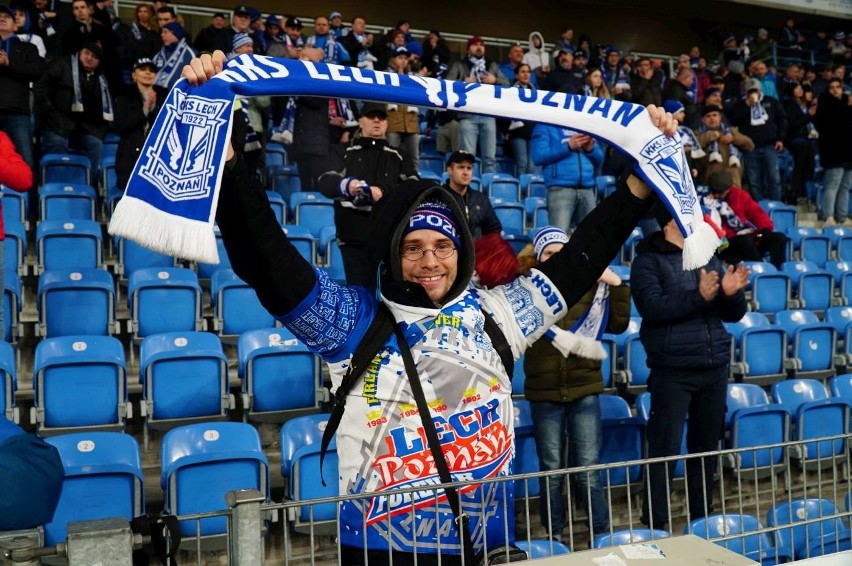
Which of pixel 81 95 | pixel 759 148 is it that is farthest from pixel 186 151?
pixel 759 148

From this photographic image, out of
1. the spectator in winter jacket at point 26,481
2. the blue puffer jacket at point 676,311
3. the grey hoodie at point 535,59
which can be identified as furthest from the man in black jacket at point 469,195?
the grey hoodie at point 535,59

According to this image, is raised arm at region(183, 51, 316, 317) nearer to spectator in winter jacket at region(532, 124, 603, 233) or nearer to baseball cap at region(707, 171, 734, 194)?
spectator in winter jacket at region(532, 124, 603, 233)

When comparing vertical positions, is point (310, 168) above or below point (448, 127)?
below

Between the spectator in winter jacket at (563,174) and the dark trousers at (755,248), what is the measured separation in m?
1.19

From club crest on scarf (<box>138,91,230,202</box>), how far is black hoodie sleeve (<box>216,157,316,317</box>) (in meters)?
0.05

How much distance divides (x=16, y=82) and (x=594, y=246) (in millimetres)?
5799

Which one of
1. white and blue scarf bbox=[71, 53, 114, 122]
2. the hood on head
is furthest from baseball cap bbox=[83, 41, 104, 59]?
the hood on head

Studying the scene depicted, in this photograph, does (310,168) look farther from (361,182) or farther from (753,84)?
(753,84)

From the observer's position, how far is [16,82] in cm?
648

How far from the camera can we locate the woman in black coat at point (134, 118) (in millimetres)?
5902

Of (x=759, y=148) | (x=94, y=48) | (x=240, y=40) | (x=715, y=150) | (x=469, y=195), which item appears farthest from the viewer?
(x=759, y=148)

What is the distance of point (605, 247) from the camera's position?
2.26 meters

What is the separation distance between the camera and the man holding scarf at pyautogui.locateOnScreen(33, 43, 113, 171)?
6.82m

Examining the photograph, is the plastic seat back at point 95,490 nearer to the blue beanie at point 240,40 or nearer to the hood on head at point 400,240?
the hood on head at point 400,240
